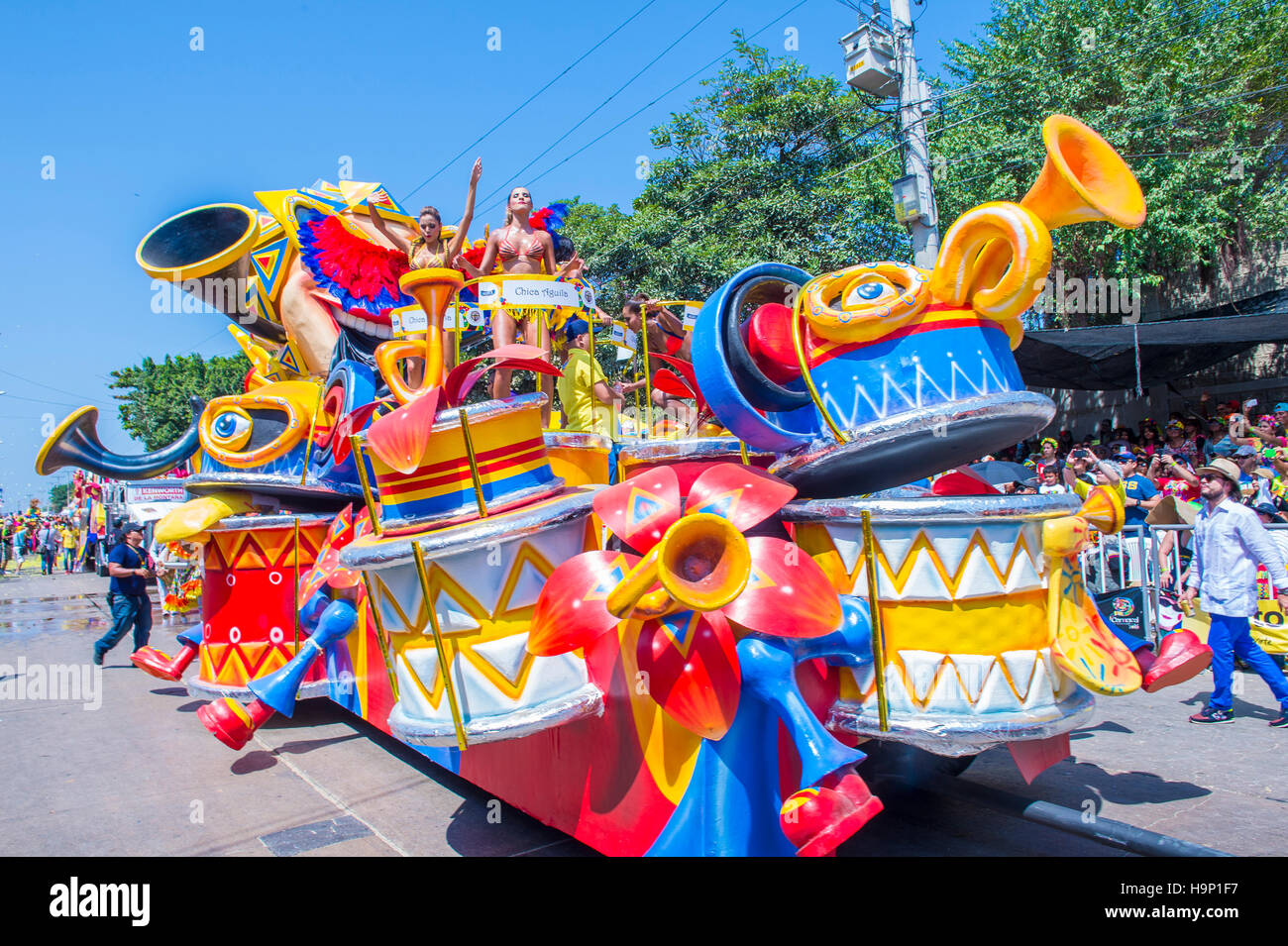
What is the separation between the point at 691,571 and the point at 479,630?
95cm

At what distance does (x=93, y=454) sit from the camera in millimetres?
6379

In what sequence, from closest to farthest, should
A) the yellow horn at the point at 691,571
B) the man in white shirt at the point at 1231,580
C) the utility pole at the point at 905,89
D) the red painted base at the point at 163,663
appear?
the yellow horn at the point at 691,571 → the man in white shirt at the point at 1231,580 → the red painted base at the point at 163,663 → the utility pole at the point at 905,89

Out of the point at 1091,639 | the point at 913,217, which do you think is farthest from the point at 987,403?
the point at 913,217

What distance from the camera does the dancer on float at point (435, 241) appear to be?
479cm

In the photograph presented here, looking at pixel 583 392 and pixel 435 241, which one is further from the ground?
pixel 435 241

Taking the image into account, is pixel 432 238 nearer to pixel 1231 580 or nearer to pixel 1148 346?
pixel 1231 580

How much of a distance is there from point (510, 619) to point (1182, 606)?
24.9 ft

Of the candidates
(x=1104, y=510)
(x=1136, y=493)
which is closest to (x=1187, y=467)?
(x=1136, y=493)

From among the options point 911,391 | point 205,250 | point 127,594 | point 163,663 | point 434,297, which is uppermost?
point 205,250

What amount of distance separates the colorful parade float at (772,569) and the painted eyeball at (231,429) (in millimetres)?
2759

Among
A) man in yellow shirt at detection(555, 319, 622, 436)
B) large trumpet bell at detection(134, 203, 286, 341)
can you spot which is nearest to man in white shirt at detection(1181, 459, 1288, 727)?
man in yellow shirt at detection(555, 319, 622, 436)

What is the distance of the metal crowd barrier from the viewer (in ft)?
25.7

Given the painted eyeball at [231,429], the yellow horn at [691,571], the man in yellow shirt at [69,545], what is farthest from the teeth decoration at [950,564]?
the man in yellow shirt at [69,545]

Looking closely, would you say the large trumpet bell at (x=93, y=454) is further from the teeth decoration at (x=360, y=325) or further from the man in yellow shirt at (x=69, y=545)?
the man in yellow shirt at (x=69, y=545)
